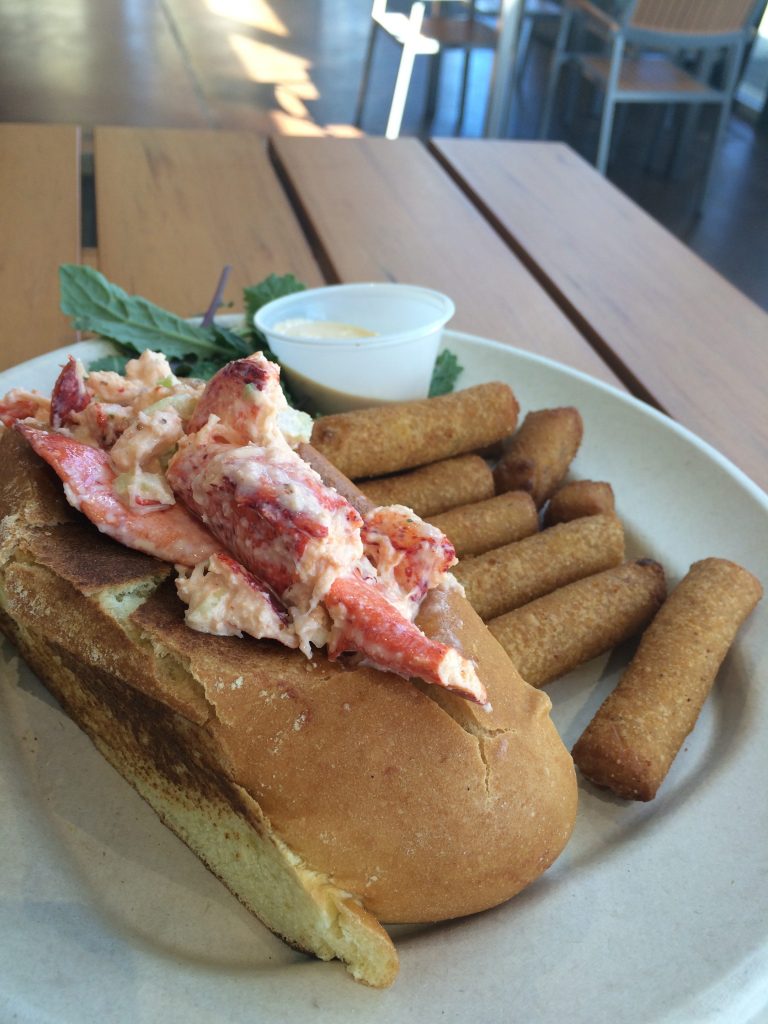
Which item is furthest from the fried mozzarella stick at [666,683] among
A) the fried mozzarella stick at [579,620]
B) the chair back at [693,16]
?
the chair back at [693,16]

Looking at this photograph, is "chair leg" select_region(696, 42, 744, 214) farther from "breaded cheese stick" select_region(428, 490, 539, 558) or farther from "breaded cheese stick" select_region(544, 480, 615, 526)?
"breaded cheese stick" select_region(428, 490, 539, 558)

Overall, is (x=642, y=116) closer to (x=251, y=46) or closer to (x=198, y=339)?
(x=251, y=46)

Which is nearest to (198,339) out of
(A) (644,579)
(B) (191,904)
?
(A) (644,579)

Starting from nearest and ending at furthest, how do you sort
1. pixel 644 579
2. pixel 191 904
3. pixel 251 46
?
pixel 191 904
pixel 644 579
pixel 251 46

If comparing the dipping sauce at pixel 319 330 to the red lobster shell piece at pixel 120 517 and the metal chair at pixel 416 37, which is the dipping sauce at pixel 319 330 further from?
the metal chair at pixel 416 37

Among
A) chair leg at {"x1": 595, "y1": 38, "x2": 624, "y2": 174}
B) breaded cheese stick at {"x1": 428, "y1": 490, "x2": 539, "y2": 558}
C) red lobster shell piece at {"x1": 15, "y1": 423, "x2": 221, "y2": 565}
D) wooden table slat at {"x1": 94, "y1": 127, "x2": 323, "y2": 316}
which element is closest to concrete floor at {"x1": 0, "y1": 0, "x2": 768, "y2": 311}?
chair leg at {"x1": 595, "y1": 38, "x2": 624, "y2": 174}
